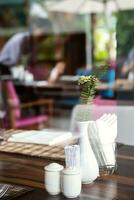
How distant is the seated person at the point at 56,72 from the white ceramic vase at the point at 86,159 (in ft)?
16.3

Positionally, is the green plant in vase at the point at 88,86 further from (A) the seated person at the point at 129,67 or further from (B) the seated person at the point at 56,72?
(B) the seated person at the point at 56,72

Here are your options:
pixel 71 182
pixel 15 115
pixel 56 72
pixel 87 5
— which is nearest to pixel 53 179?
pixel 71 182

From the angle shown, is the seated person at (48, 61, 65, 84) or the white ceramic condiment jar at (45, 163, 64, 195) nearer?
the white ceramic condiment jar at (45, 163, 64, 195)

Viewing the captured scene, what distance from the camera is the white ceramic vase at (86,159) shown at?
153cm

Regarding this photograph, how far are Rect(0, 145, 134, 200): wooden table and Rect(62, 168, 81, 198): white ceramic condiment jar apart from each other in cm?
3

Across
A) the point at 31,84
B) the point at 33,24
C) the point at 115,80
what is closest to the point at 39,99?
the point at 31,84

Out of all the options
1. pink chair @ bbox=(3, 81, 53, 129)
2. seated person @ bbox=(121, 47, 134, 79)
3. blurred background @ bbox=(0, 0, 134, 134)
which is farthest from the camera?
seated person @ bbox=(121, 47, 134, 79)

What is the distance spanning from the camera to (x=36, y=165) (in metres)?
1.85

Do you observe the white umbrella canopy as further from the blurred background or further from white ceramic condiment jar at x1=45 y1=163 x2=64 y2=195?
white ceramic condiment jar at x1=45 y1=163 x2=64 y2=195

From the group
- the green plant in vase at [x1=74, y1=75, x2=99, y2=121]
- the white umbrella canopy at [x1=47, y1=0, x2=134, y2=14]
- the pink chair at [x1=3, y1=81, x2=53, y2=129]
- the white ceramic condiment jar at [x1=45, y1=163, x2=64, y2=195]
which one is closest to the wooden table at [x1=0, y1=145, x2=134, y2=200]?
the white ceramic condiment jar at [x1=45, y1=163, x2=64, y2=195]

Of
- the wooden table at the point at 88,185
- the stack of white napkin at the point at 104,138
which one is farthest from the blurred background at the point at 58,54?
the stack of white napkin at the point at 104,138

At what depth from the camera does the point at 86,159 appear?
60.3 inches

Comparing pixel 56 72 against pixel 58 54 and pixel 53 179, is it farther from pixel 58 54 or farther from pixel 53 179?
pixel 53 179

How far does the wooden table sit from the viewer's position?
55.9 inches
